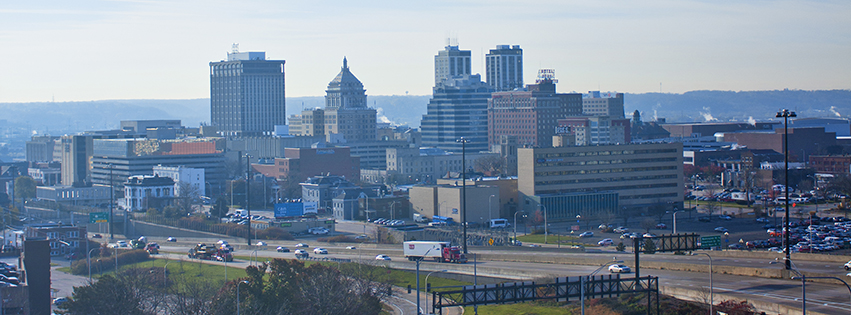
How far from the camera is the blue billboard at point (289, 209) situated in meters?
122

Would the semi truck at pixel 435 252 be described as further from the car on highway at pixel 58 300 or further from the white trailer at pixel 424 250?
the car on highway at pixel 58 300

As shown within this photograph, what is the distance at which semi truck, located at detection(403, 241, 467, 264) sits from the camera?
75.2 m

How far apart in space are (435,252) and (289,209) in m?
50.2

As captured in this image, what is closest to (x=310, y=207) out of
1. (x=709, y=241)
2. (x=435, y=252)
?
(x=435, y=252)

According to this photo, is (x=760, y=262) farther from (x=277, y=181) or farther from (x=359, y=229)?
(x=277, y=181)

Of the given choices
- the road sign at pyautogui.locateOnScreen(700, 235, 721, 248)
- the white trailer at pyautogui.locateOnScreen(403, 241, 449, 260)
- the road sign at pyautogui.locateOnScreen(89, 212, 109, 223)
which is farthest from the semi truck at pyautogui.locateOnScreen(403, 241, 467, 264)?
the road sign at pyautogui.locateOnScreen(89, 212, 109, 223)

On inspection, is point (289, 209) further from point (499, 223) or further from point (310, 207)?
point (499, 223)

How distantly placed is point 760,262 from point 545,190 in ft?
193

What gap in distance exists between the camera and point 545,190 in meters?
125

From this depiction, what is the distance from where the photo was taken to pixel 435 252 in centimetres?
7662

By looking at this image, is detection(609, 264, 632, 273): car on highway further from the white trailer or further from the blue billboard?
the blue billboard

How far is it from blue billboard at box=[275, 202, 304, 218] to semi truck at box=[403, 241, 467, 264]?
45.4 m

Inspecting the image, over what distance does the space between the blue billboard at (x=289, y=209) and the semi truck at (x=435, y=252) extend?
1786 inches

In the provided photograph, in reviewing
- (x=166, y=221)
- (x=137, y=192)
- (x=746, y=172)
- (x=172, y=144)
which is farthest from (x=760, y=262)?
(x=172, y=144)
